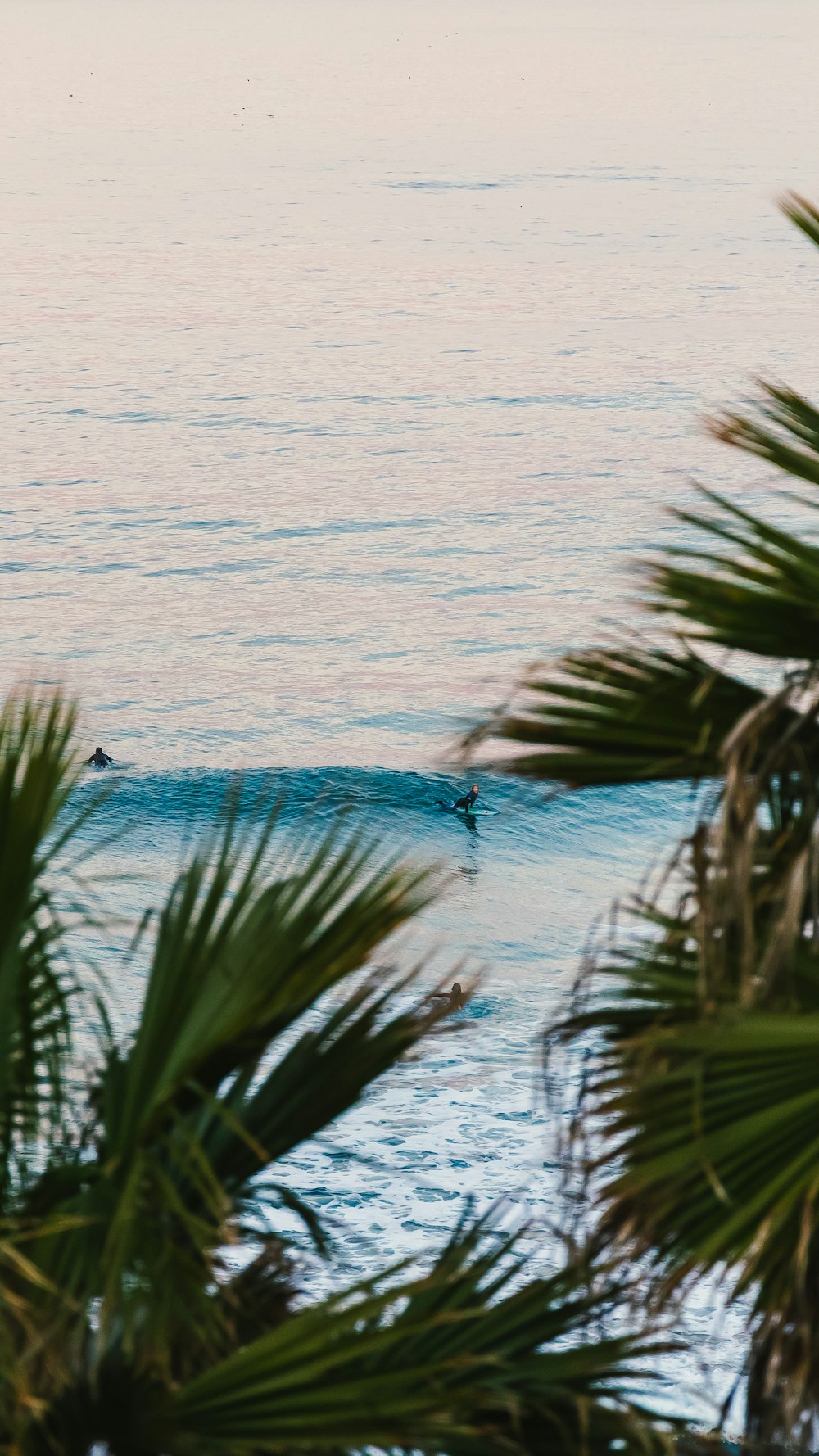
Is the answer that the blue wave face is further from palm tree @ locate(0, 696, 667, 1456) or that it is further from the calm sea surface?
palm tree @ locate(0, 696, 667, 1456)

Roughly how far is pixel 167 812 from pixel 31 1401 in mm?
19986

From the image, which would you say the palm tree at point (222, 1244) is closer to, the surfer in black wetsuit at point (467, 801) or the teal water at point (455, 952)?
the teal water at point (455, 952)

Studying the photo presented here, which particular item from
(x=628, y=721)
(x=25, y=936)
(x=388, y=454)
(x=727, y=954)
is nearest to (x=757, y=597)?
(x=628, y=721)

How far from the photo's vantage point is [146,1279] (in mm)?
2830

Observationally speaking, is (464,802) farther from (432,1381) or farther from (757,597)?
(432,1381)

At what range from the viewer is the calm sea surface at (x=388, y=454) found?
19.2 meters

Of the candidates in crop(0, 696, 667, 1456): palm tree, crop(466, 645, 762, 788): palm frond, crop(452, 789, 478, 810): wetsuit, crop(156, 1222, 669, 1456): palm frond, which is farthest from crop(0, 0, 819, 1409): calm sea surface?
crop(156, 1222, 669, 1456): palm frond

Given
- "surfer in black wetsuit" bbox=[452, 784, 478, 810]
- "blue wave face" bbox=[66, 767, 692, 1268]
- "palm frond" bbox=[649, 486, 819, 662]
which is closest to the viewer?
"palm frond" bbox=[649, 486, 819, 662]

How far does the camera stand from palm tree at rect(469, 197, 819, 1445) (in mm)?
2963

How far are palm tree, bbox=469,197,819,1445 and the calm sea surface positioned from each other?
0.34 meters

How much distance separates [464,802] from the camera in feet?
72.6

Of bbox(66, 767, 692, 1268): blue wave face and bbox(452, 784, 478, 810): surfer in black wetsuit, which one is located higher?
bbox(452, 784, 478, 810): surfer in black wetsuit

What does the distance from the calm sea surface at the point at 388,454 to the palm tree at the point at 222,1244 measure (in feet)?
1.46

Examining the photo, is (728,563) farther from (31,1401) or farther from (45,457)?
(45,457)
